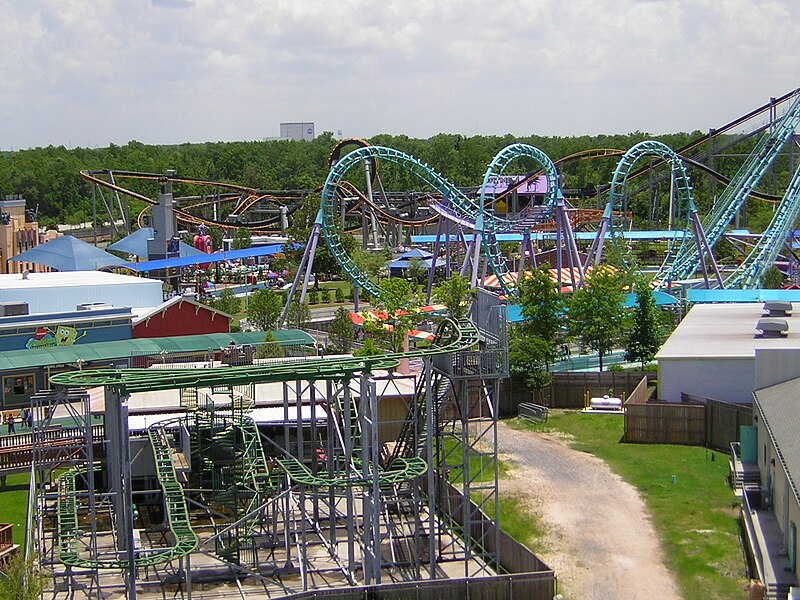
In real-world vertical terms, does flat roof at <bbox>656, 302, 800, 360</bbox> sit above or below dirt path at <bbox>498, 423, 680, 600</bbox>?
above

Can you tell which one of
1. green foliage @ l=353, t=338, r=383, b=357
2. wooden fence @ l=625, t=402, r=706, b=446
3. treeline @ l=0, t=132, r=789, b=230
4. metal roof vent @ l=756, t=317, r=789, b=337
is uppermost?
treeline @ l=0, t=132, r=789, b=230

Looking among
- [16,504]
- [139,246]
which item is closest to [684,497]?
[16,504]

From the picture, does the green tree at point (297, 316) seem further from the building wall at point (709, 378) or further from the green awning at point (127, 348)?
the building wall at point (709, 378)

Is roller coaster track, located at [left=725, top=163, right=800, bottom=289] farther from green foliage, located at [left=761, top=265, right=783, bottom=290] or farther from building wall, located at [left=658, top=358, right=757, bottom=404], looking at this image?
building wall, located at [left=658, top=358, right=757, bottom=404]

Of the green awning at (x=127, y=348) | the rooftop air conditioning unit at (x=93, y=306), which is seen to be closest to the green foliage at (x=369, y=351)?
the green awning at (x=127, y=348)

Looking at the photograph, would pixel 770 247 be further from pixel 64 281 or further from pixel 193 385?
pixel 193 385

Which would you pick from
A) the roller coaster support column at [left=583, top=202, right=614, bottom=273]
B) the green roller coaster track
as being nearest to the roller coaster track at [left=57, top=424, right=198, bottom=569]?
the green roller coaster track

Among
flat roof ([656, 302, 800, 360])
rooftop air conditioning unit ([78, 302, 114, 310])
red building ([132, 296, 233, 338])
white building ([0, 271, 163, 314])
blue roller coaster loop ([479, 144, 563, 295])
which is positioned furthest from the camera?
blue roller coaster loop ([479, 144, 563, 295])

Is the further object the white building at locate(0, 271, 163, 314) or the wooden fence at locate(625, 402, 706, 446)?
the white building at locate(0, 271, 163, 314)
